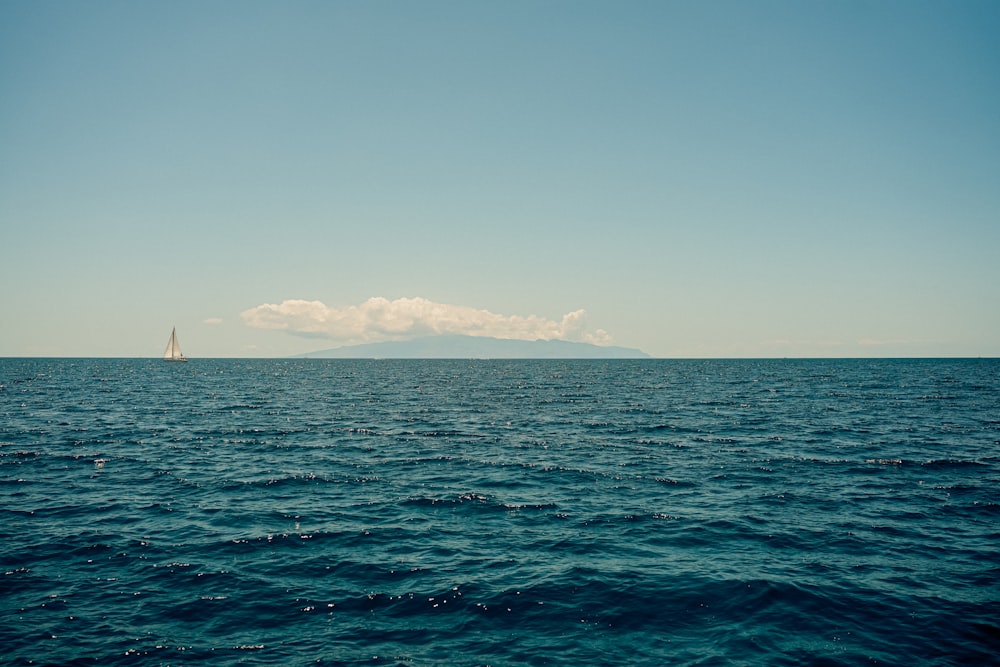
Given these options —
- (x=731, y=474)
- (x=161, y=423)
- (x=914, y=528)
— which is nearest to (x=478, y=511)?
(x=731, y=474)

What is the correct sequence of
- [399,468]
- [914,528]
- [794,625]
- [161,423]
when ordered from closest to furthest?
[794,625], [914,528], [399,468], [161,423]

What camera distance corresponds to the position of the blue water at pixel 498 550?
14.2 m

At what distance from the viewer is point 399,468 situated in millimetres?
33750

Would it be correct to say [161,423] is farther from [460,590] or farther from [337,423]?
[460,590]

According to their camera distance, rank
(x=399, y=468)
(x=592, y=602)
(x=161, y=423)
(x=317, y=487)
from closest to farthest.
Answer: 1. (x=592, y=602)
2. (x=317, y=487)
3. (x=399, y=468)
4. (x=161, y=423)

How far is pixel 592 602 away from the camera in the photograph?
16.3 meters

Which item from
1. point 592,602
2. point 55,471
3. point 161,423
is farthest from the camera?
point 161,423

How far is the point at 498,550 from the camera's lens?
20.4 metres

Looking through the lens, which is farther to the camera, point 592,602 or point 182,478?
point 182,478

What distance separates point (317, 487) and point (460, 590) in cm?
1502

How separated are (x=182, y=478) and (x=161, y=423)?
85.4 feet

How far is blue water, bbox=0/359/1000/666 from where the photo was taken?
46.6ft

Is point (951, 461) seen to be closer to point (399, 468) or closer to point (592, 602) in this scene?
point (592, 602)

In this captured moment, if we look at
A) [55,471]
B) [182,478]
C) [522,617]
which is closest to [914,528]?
[522,617]
